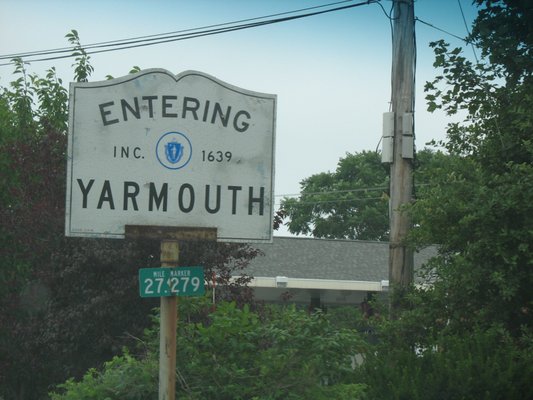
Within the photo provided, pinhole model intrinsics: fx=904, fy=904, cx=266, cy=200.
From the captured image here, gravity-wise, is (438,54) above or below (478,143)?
above

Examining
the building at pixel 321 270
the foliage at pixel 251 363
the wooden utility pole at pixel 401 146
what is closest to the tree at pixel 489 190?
the wooden utility pole at pixel 401 146

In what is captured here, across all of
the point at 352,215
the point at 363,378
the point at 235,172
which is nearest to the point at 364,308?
the point at 363,378

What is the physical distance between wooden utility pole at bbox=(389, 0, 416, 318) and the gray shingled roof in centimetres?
1682

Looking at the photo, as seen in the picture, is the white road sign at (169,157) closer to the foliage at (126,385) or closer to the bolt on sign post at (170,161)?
the bolt on sign post at (170,161)

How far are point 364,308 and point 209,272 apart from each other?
1680cm

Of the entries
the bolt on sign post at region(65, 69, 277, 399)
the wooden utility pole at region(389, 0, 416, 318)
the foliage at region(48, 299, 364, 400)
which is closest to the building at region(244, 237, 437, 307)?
the wooden utility pole at region(389, 0, 416, 318)

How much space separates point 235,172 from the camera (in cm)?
687

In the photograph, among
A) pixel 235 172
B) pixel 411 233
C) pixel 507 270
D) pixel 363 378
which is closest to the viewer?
pixel 235 172

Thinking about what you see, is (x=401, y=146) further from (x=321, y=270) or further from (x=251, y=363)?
(x=321, y=270)

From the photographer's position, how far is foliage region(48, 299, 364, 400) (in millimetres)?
7168

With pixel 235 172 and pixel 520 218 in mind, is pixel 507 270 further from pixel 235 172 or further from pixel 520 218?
pixel 235 172

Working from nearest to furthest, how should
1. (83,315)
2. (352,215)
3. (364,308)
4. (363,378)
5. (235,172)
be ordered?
(235,172) → (363,378) → (83,315) → (364,308) → (352,215)

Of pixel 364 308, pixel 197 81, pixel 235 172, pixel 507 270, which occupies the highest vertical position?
pixel 197 81

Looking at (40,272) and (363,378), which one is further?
(40,272)
